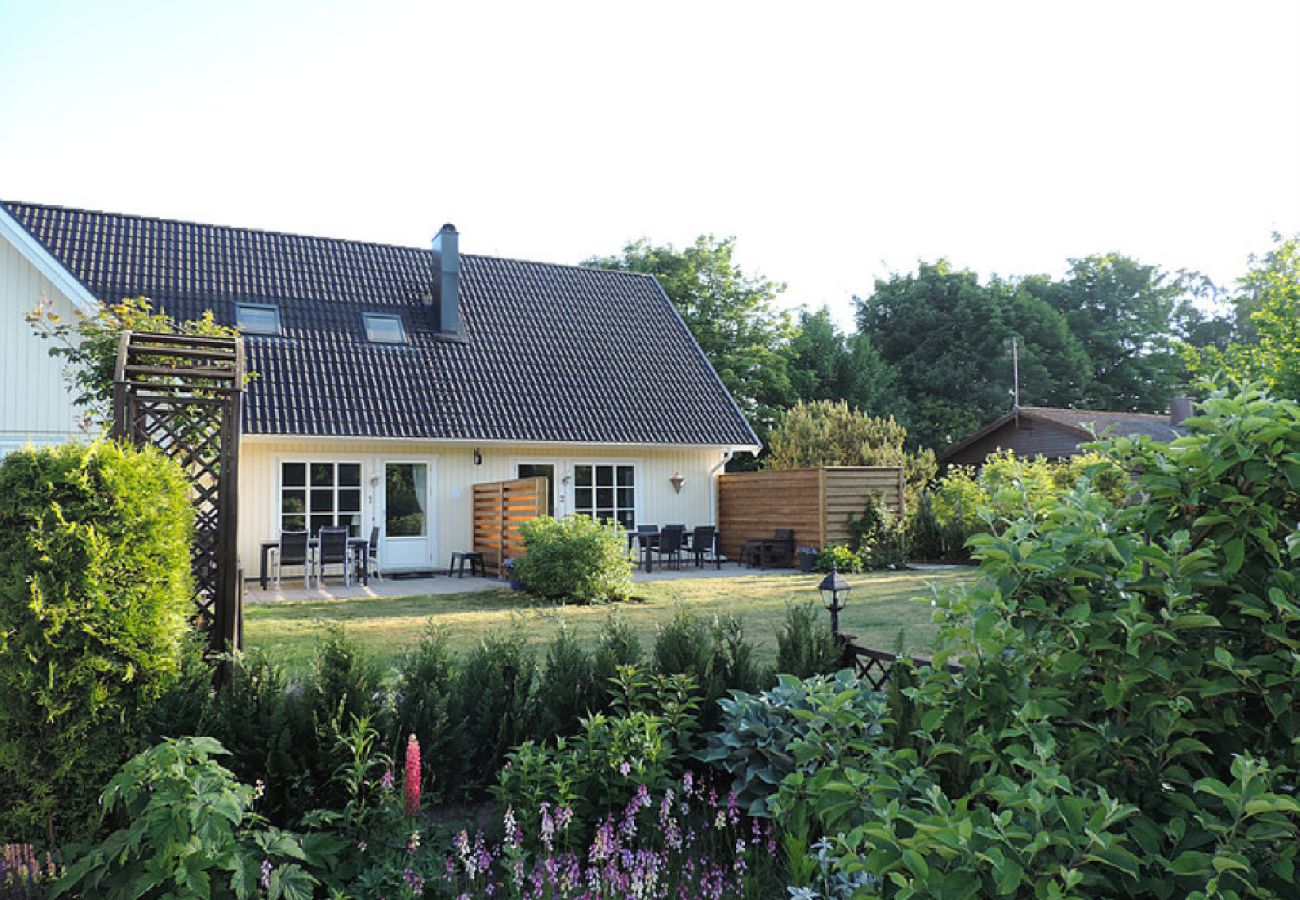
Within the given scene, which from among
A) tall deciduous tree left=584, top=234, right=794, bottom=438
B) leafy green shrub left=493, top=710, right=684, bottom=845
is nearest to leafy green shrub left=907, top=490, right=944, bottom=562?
tall deciduous tree left=584, top=234, right=794, bottom=438

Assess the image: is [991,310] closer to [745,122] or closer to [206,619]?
[745,122]

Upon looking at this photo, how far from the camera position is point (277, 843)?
3250mm

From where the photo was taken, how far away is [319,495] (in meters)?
16.7

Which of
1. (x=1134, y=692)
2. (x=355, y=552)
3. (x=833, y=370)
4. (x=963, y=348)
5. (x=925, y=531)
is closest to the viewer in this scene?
(x=1134, y=692)

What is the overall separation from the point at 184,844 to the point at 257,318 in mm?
16479

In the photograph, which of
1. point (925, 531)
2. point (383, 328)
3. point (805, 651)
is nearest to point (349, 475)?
point (383, 328)

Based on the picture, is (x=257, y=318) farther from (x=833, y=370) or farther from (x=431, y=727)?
(x=833, y=370)

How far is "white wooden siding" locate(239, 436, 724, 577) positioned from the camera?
639 inches

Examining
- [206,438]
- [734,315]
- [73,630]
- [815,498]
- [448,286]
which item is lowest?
[73,630]

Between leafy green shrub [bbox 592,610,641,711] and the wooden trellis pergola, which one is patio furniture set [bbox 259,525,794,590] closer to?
the wooden trellis pergola

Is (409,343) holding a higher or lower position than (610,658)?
higher

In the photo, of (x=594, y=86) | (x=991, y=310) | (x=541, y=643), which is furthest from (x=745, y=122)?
(x=991, y=310)

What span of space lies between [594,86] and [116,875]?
31.9ft

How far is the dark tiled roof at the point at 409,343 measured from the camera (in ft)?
55.7
